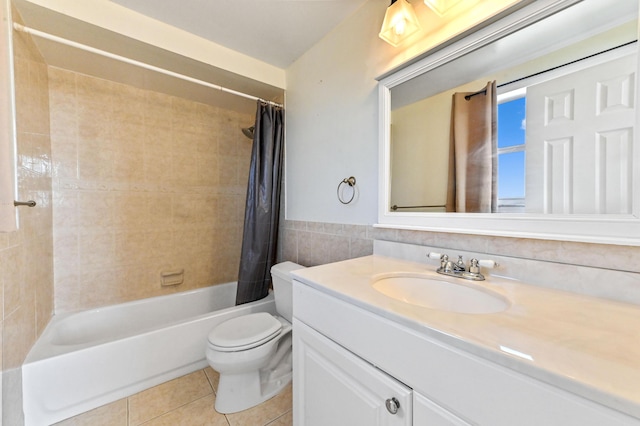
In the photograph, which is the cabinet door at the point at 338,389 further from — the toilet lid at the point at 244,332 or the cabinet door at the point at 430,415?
the toilet lid at the point at 244,332

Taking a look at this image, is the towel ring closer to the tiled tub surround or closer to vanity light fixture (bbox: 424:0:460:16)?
the tiled tub surround

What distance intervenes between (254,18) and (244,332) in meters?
1.85

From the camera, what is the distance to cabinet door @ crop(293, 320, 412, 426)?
0.62 m

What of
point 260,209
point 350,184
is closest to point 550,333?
point 350,184

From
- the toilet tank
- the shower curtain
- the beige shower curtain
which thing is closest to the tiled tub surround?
the beige shower curtain

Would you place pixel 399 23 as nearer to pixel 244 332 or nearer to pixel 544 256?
pixel 544 256

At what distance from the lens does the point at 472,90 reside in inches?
39.9

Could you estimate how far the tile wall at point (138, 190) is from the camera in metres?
1.74

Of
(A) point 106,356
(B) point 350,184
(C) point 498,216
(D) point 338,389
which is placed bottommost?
(A) point 106,356

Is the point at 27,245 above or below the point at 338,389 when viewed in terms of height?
above

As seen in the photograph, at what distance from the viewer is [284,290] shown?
166 cm

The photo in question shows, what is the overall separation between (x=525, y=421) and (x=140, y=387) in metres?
1.85

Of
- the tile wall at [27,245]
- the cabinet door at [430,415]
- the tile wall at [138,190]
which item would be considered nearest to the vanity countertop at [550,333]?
the cabinet door at [430,415]

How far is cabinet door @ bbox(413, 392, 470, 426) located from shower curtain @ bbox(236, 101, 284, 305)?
5.22 ft
